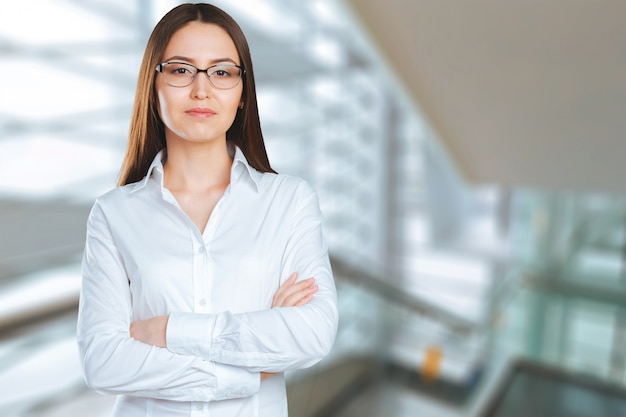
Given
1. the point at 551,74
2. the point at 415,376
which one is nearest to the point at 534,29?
the point at 551,74

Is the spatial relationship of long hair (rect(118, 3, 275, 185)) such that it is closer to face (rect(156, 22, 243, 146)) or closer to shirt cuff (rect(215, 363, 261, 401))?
face (rect(156, 22, 243, 146))

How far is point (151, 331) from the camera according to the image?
130 centimetres

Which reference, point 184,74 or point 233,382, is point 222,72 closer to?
point 184,74

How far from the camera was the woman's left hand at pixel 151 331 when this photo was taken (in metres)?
1.29

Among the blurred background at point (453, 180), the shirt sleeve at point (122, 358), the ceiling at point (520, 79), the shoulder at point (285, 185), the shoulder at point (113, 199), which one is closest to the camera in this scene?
the shirt sleeve at point (122, 358)

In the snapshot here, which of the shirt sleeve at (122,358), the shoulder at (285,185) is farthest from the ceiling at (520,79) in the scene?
the shirt sleeve at (122,358)

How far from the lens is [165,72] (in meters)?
1.32

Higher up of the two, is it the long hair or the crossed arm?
the long hair

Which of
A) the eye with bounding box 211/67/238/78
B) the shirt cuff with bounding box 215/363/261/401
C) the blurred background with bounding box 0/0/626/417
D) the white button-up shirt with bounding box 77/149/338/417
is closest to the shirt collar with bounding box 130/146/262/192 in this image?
the white button-up shirt with bounding box 77/149/338/417

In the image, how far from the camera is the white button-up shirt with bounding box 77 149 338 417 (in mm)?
1272

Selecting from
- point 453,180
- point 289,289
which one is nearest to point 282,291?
point 289,289

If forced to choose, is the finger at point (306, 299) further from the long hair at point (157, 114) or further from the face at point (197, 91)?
the face at point (197, 91)

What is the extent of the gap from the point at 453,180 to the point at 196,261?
7.52 m

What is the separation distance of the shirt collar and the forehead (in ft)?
0.91
